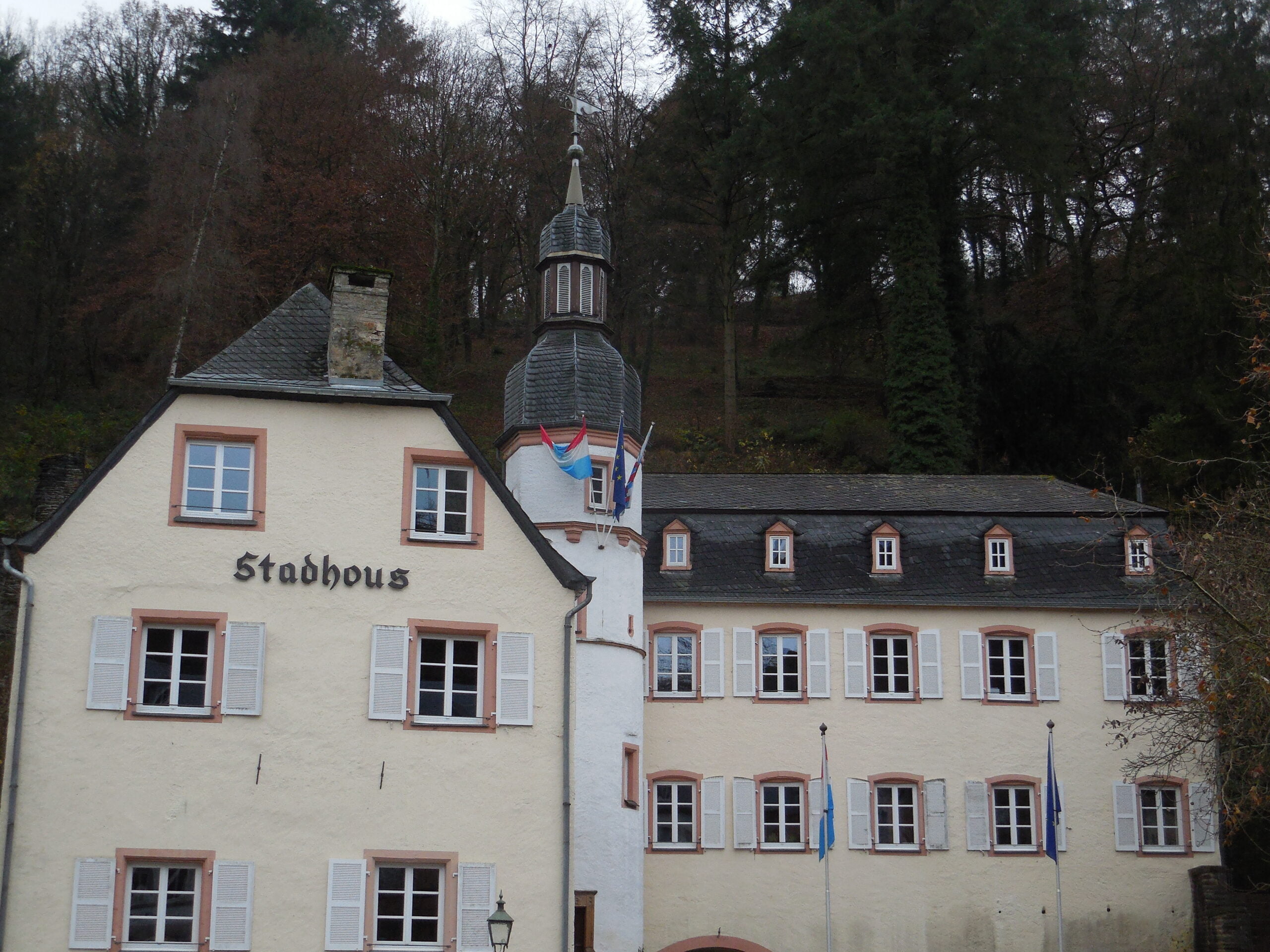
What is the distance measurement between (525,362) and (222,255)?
1245cm

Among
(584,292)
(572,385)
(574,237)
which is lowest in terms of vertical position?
(572,385)

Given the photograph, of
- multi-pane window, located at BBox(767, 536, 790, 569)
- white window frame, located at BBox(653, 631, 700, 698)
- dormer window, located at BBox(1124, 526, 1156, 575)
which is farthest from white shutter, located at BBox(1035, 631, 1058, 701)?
white window frame, located at BBox(653, 631, 700, 698)

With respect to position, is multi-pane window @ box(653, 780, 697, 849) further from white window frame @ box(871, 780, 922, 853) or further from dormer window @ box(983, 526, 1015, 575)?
dormer window @ box(983, 526, 1015, 575)

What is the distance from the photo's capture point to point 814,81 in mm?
42688

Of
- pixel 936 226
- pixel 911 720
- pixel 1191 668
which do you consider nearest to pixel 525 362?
pixel 911 720

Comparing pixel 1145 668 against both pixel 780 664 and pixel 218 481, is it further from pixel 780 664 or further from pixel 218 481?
pixel 218 481

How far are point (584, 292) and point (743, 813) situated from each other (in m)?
11.0

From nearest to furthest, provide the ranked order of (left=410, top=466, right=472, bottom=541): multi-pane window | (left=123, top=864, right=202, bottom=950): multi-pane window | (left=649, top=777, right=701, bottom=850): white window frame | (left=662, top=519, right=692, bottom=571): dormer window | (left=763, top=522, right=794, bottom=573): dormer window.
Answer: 1. (left=123, top=864, right=202, bottom=950): multi-pane window
2. (left=410, top=466, right=472, bottom=541): multi-pane window
3. (left=649, top=777, right=701, bottom=850): white window frame
4. (left=662, top=519, right=692, bottom=571): dormer window
5. (left=763, top=522, right=794, bottom=573): dormer window

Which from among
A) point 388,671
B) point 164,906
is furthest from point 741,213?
point 164,906

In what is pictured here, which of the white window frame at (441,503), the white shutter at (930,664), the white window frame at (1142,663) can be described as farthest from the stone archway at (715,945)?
the white window frame at (441,503)

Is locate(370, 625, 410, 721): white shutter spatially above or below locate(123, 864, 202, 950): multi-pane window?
above

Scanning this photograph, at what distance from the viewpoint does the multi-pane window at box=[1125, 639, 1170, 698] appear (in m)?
30.2

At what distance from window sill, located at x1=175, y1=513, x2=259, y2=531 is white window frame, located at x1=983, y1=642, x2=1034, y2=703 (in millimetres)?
16833

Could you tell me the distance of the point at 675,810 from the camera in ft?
98.5
